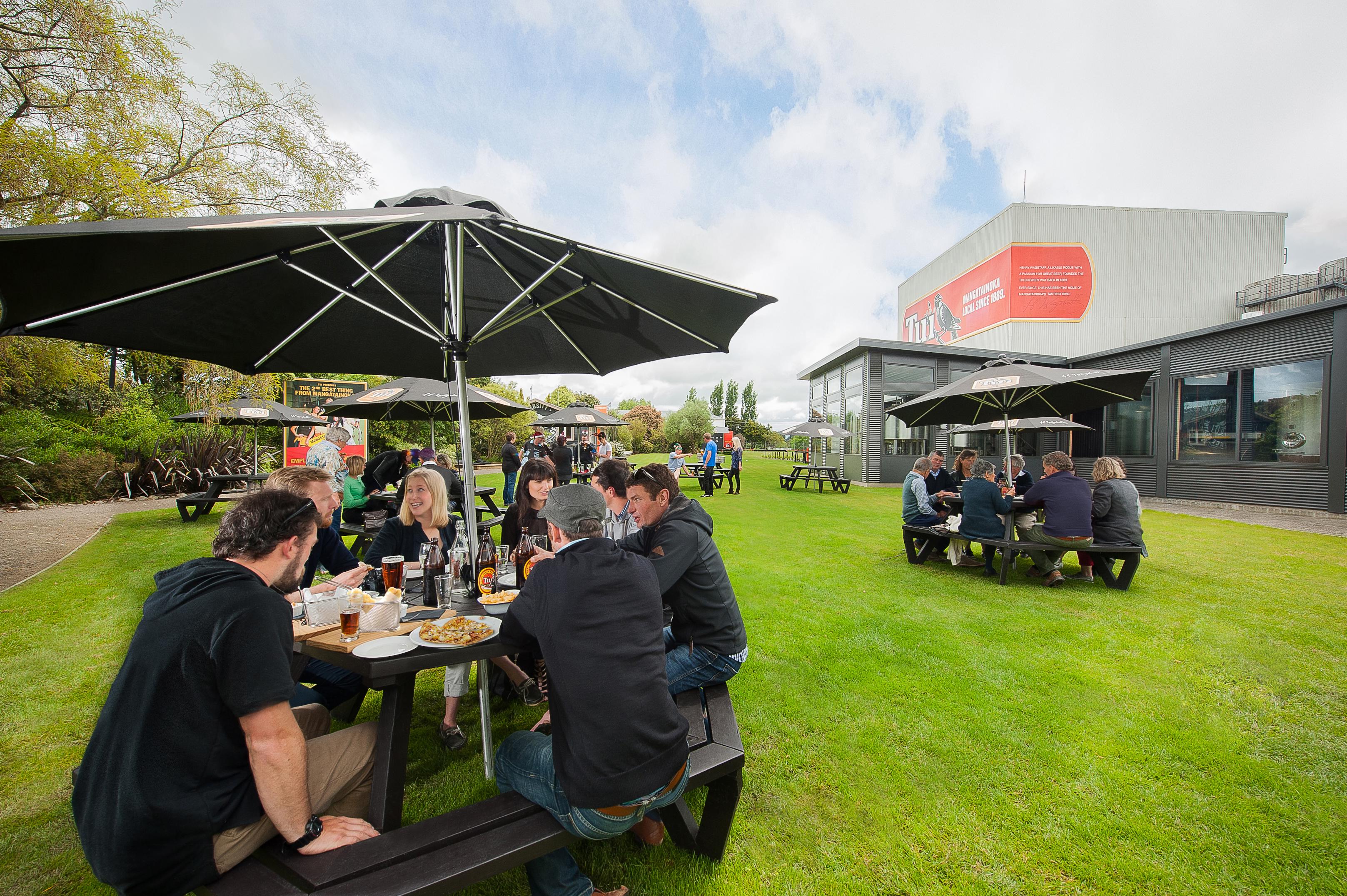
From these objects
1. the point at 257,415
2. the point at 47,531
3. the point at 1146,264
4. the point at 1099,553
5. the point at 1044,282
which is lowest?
the point at 47,531

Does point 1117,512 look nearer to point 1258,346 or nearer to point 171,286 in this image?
point 171,286

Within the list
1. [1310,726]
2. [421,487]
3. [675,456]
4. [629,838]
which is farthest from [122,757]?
[675,456]

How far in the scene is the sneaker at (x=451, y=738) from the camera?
286 cm

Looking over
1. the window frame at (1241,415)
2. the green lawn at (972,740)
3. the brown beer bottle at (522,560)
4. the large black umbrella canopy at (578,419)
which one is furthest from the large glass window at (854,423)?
the brown beer bottle at (522,560)

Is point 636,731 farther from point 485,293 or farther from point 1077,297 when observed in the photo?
point 1077,297

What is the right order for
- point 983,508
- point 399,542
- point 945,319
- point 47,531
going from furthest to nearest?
point 945,319
point 47,531
point 983,508
point 399,542

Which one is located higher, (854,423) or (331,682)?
(854,423)

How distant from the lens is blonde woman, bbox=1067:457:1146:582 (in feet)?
18.0

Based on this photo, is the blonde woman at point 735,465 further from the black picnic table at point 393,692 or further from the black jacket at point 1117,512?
the black picnic table at point 393,692

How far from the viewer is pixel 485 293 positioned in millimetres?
3492

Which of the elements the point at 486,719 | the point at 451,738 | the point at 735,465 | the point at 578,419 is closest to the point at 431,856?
the point at 486,719

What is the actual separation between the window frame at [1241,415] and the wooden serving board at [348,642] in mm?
16523

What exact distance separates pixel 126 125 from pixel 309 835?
1552 centimetres

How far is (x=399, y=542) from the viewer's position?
11.0ft
